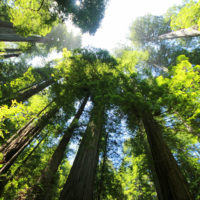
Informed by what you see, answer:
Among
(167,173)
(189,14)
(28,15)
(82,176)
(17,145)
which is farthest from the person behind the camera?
(189,14)

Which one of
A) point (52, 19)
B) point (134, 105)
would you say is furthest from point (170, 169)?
point (52, 19)

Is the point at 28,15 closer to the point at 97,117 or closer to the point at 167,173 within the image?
the point at 97,117

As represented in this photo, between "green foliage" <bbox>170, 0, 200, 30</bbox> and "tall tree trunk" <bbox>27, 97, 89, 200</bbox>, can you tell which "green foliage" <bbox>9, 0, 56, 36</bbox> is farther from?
"green foliage" <bbox>170, 0, 200, 30</bbox>

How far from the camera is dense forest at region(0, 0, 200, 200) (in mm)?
2285

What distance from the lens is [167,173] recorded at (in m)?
1.63

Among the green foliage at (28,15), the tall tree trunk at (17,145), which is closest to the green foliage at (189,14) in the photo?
the green foliage at (28,15)

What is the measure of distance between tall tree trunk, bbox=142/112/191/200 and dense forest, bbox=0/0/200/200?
1cm

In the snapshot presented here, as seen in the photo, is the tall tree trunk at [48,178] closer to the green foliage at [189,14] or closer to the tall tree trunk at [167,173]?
the tall tree trunk at [167,173]

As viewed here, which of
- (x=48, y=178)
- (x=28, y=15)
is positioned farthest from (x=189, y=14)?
(x=48, y=178)

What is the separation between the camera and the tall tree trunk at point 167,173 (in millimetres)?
1391

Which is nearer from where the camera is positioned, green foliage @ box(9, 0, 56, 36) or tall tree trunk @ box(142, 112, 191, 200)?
tall tree trunk @ box(142, 112, 191, 200)

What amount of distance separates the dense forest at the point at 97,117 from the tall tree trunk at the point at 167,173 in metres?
0.01

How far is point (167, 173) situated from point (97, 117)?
2600 mm

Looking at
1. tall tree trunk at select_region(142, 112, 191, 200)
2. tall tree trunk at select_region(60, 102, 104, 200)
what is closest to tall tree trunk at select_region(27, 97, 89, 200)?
tall tree trunk at select_region(60, 102, 104, 200)
